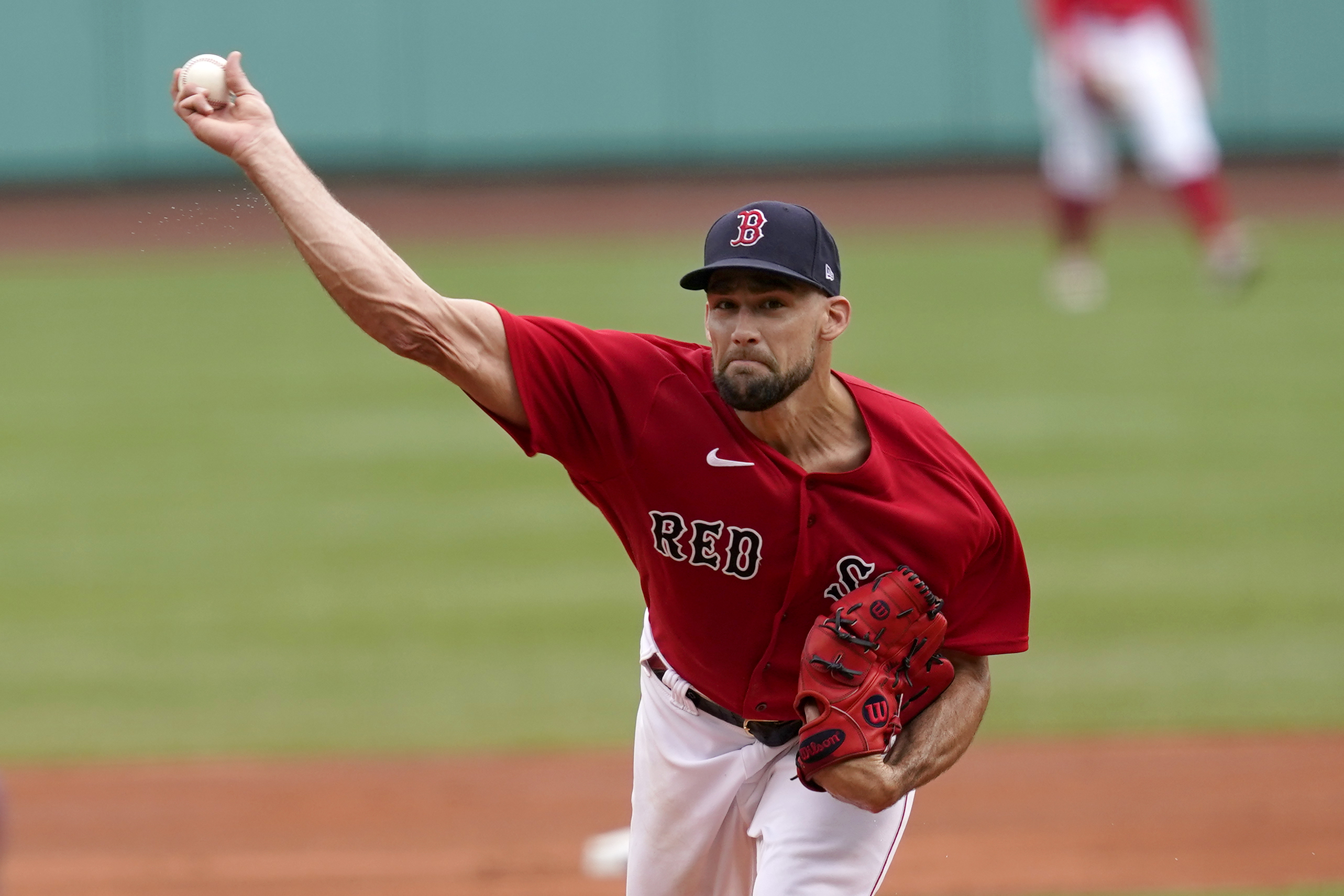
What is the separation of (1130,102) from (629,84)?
29.9 feet

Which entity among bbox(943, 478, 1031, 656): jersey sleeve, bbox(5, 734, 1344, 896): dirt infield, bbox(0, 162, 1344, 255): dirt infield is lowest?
bbox(0, 162, 1344, 255): dirt infield

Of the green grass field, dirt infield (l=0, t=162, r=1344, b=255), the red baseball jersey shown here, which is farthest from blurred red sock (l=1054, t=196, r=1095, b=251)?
the red baseball jersey

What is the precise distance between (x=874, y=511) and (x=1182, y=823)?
2730 mm

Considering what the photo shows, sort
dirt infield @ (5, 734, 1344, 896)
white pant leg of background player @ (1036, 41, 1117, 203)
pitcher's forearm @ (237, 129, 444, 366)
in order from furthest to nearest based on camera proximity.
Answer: white pant leg of background player @ (1036, 41, 1117, 203) < dirt infield @ (5, 734, 1344, 896) < pitcher's forearm @ (237, 129, 444, 366)

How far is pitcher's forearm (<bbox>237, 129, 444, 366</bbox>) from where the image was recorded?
10.5 feet

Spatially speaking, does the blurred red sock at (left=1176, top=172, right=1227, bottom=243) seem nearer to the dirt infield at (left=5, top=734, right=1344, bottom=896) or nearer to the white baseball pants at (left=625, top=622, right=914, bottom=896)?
the dirt infield at (left=5, top=734, right=1344, bottom=896)

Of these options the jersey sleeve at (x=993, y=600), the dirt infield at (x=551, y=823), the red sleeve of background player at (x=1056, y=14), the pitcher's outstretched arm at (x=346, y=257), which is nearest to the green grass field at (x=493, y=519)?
the dirt infield at (x=551, y=823)

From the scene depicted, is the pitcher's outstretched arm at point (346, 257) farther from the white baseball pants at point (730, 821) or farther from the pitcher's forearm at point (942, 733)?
the pitcher's forearm at point (942, 733)

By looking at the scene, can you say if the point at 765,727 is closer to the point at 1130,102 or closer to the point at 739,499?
the point at 739,499

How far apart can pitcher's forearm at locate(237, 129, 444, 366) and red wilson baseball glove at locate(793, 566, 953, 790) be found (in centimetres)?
90

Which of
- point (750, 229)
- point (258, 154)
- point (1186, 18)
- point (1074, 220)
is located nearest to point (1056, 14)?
point (1186, 18)

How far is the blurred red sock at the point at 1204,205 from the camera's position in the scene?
44.4ft

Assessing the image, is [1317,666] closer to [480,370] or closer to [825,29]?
[480,370]

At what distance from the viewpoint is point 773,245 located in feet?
11.0
